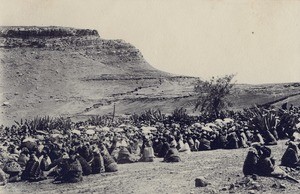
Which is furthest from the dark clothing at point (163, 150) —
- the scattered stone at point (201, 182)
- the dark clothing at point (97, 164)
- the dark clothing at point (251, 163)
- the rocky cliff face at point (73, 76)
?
the rocky cliff face at point (73, 76)

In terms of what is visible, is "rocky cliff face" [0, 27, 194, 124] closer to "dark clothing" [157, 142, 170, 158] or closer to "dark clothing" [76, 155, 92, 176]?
"dark clothing" [157, 142, 170, 158]

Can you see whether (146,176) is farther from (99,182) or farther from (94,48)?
(94,48)

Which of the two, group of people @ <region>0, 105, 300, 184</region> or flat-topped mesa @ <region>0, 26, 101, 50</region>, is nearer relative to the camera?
group of people @ <region>0, 105, 300, 184</region>

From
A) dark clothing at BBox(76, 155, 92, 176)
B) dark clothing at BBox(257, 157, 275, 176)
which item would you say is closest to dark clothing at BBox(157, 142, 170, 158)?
dark clothing at BBox(76, 155, 92, 176)

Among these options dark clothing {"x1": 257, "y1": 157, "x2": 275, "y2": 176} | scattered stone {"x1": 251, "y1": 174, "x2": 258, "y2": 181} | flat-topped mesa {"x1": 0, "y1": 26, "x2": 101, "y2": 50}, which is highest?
flat-topped mesa {"x1": 0, "y1": 26, "x2": 101, "y2": 50}

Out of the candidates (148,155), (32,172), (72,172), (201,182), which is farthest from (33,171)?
(201,182)

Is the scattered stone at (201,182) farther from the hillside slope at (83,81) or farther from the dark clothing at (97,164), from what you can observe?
the hillside slope at (83,81)

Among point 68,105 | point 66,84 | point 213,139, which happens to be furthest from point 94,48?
point 213,139
